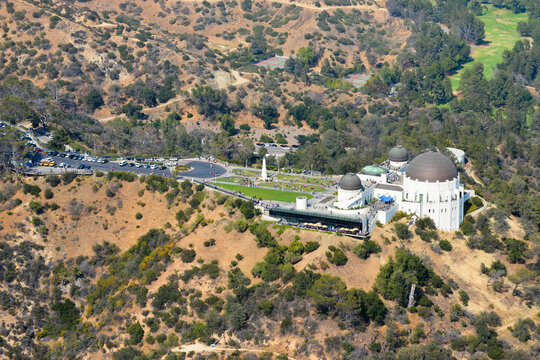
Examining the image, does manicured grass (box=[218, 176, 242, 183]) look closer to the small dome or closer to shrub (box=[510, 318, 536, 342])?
the small dome

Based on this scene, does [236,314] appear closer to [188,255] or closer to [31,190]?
[188,255]

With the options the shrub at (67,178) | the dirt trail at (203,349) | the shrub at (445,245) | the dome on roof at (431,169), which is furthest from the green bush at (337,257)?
the shrub at (67,178)

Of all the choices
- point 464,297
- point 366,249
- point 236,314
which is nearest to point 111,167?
point 236,314

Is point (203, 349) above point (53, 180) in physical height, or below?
below

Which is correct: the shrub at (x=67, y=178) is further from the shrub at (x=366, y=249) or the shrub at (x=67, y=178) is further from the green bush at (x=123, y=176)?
the shrub at (x=366, y=249)

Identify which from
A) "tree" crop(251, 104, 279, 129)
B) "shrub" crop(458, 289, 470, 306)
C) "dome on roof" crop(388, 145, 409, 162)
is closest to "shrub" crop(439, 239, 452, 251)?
"shrub" crop(458, 289, 470, 306)

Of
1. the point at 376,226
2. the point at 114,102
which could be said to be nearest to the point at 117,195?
the point at 376,226
